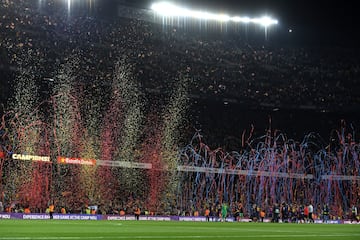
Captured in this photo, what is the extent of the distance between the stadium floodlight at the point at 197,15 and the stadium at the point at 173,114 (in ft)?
0.49

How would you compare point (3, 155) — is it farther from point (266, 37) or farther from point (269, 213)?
point (266, 37)

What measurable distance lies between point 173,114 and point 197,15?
1071cm

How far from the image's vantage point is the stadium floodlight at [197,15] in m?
55.1

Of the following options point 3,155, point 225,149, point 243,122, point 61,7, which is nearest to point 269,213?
point 225,149

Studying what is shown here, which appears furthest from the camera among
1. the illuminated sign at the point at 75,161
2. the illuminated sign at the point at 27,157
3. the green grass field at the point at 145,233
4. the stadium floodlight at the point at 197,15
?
the stadium floodlight at the point at 197,15

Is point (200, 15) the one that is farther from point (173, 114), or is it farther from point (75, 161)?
point (75, 161)

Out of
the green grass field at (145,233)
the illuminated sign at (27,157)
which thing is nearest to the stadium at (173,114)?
the illuminated sign at (27,157)

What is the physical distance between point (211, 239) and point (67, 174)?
33215 millimetres

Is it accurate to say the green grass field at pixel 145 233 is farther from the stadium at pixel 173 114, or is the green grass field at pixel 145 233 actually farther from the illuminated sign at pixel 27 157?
the illuminated sign at pixel 27 157

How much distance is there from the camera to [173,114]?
56.5 metres

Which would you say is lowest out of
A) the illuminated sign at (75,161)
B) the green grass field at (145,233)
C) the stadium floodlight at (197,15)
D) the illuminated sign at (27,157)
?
the green grass field at (145,233)

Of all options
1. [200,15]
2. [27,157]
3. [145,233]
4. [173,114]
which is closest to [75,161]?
[27,157]

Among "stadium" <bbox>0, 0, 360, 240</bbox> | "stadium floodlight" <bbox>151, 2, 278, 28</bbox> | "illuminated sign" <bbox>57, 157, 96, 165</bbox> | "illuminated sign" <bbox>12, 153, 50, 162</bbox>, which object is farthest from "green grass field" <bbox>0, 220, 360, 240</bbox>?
"stadium floodlight" <bbox>151, 2, 278, 28</bbox>

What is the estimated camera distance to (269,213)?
46.7 meters
